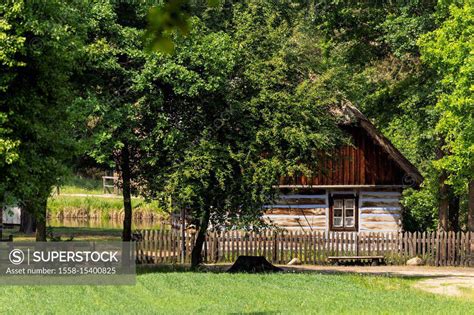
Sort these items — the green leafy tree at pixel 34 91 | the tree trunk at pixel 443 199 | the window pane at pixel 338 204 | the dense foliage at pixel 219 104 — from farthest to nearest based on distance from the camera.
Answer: the window pane at pixel 338 204, the tree trunk at pixel 443 199, the dense foliage at pixel 219 104, the green leafy tree at pixel 34 91

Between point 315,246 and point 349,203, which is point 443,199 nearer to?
point 349,203

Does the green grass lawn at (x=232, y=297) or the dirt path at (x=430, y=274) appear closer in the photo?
the green grass lawn at (x=232, y=297)

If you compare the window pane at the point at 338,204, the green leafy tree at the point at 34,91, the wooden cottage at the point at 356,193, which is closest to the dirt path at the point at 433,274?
the wooden cottage at the point at 356,193

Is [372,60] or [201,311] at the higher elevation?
[372,60]

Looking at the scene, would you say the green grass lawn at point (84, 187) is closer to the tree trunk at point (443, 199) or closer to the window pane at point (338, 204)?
the window pane at point (338, 204)

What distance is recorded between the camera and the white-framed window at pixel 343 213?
39438 millimetres

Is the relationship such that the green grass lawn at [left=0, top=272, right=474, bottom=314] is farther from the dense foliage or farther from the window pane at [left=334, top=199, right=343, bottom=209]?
the window pane at [left=334, top=199, right=343, bottom=209]

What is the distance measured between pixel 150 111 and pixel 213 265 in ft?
24.4

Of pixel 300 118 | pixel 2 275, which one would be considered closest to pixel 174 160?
pixel 300 118

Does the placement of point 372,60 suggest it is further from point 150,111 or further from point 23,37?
point 23,37

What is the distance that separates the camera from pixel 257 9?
31.3 m

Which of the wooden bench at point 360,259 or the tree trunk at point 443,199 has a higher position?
the tree trunk at point 443,199

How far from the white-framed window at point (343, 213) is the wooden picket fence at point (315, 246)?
3249 mm

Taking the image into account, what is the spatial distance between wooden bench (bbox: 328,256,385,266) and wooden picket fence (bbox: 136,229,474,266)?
0.32 m
